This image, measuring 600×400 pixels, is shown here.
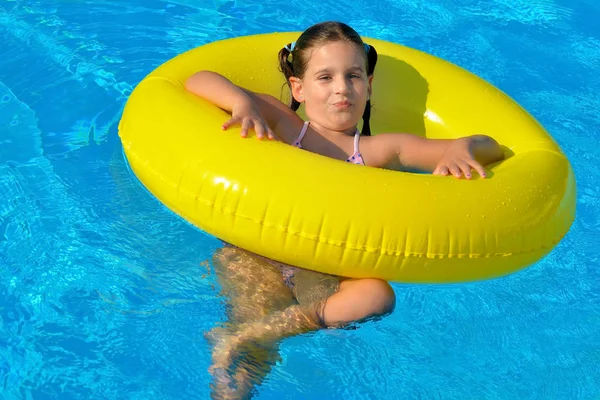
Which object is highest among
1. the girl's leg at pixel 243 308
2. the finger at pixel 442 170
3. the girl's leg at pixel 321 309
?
the finger at pixel 442 170

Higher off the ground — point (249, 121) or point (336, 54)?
point (336, 54)

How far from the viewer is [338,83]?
3.47 metres

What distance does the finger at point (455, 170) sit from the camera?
3191 millimetres

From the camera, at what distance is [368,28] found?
18.9 feet

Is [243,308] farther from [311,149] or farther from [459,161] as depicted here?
[459,161]

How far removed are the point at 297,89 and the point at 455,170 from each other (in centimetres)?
90

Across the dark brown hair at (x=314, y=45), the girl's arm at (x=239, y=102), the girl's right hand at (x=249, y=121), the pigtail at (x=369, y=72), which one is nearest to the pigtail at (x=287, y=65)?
the dark brown hair at (x=314, y=45)

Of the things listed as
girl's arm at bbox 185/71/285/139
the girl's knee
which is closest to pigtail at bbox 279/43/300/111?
girl's arm at bbox 185/71/285/139

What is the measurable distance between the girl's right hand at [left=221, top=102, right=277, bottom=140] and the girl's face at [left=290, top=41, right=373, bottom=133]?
1.07ft

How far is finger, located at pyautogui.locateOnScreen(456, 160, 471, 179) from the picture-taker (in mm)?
3185

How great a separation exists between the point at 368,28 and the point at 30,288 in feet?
10.6

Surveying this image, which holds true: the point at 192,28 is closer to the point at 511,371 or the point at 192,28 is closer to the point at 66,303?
the point at 66,303

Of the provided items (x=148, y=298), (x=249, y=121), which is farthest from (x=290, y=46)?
(x=148, y=298)

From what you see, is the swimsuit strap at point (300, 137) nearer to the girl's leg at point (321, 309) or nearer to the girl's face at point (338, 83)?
the girl's face at point (338, 83)
